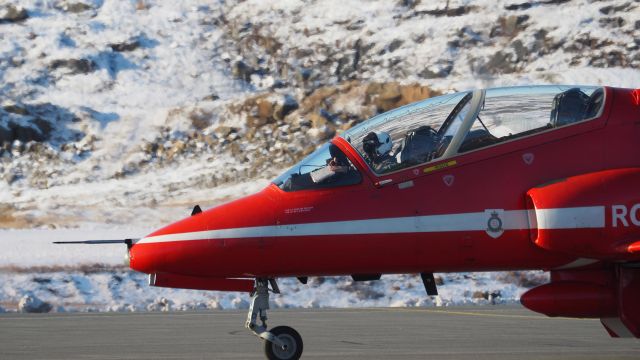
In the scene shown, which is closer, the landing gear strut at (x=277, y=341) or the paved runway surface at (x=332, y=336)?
the landing gear strut at (x=277, y=341)

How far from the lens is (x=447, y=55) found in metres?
80.2

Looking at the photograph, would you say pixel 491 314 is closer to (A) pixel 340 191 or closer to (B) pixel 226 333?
(B) pixel 226 333

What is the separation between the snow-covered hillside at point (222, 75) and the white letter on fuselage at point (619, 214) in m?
50.5

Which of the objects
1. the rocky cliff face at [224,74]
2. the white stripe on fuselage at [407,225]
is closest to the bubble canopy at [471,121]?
the white stripe on fuselage at [407,225]

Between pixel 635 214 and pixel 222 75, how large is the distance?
7442 centimetres

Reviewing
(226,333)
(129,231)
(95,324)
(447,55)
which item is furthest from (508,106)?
(447,55)

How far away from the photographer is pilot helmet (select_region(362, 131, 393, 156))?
35.1ft

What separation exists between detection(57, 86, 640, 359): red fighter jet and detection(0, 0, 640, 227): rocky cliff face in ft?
174

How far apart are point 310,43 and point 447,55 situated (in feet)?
36.3

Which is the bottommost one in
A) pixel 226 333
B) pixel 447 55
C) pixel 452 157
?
pixel 226 333

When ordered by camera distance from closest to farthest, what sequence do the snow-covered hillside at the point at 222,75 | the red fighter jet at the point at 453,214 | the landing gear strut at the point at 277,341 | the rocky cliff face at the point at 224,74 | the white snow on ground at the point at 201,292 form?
1. the red fighter jet at the point at 453,214
2. the landing gear strut at the point at 277,341
3. the white snow on ground at the point at 201,292
4. the snow-covered hillside at the point at 222,75
5. the rocky cliff face at the point at 224,74

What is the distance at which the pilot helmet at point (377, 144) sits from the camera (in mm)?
10703

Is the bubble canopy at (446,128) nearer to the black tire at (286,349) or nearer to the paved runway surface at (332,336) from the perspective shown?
the black tire at (286,349)

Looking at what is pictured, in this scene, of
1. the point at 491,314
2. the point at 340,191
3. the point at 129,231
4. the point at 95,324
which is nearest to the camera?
the point at 340,191
